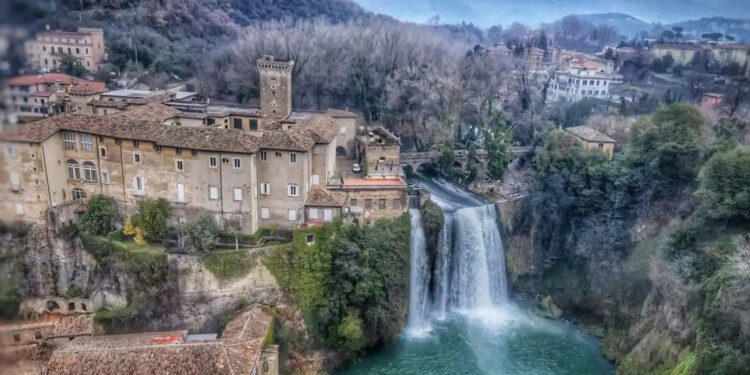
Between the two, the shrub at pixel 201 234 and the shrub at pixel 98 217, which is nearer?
the shrub at pixel 201 234

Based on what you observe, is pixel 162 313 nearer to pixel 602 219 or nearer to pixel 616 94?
pixel 602 219

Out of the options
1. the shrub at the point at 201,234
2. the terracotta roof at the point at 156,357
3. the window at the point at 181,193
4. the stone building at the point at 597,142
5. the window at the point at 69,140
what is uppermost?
the window at the point at 69,140

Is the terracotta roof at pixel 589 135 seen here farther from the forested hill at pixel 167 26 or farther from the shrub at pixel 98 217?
the forested hill at pixel 167 26

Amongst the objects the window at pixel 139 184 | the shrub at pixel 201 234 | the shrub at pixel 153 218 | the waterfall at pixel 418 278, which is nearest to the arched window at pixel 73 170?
the window at pixel 139 184

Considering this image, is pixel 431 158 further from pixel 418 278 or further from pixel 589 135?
pixel 418 278

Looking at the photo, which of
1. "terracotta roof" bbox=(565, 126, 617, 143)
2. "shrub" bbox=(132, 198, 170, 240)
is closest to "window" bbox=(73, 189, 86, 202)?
"shrub" bbox=(132, 198, 170, 240)

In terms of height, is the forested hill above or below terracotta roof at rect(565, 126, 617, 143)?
above

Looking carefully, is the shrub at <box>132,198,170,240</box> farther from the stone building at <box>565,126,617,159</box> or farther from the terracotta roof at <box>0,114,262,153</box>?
the stone building at <box>565,126,617,159</box>
